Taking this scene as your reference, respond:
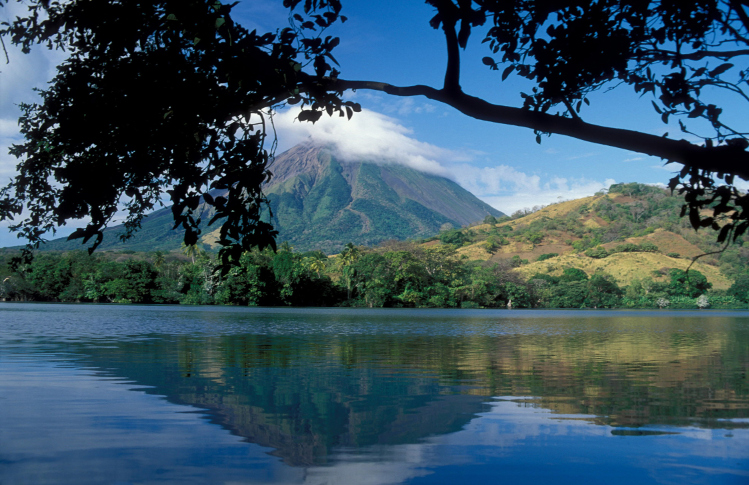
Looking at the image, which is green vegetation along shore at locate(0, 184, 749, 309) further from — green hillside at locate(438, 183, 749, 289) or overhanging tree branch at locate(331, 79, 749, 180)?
overhanging tree branch at locate(331, 79, 749, 180)

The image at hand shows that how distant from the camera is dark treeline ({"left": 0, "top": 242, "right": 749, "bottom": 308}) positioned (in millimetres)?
65375

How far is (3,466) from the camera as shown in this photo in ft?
12.2

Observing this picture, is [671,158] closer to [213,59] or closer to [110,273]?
[213,59]

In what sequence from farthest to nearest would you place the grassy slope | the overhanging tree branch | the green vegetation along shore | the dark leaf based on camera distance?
the grassy slope → the green vegetation along shore → the dark leaf → the overhanging tree branch

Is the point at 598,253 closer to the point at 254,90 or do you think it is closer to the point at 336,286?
the point at 336,286

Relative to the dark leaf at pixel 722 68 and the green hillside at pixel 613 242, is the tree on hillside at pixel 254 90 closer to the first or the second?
the dark leaf at pixel 722 68

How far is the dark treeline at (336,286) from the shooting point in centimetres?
6538

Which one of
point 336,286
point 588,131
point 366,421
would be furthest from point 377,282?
point 588,131

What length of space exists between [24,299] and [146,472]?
73974 millimetres

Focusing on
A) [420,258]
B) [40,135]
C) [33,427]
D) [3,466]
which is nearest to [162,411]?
[33,427]

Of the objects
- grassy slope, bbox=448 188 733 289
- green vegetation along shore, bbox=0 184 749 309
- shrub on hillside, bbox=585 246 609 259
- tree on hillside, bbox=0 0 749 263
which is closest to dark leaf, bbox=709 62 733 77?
tree on hillside, bbox=0 0 749 263

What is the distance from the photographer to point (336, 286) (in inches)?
2707

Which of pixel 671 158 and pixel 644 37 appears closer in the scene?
pixel 671 158

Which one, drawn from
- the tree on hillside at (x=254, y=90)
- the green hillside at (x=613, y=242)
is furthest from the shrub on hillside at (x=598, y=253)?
the tree on hillside at (x=254, y=90)
